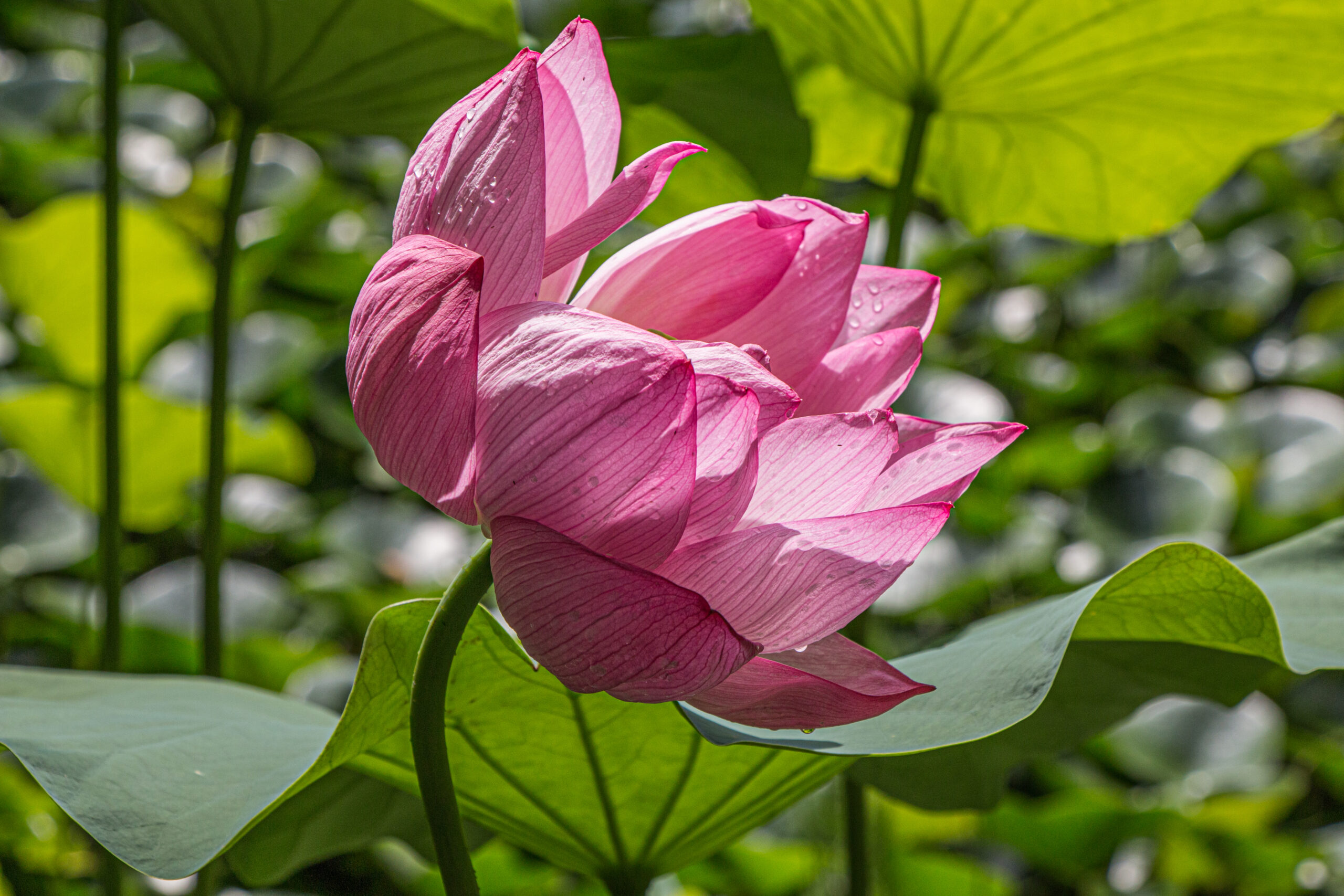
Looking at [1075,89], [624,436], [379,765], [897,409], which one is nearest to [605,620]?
[624,436]

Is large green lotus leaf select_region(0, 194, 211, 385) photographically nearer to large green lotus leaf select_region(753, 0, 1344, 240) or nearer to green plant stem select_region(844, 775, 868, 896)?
large green lotus leaf select_region(753, 0, 1344, 240)

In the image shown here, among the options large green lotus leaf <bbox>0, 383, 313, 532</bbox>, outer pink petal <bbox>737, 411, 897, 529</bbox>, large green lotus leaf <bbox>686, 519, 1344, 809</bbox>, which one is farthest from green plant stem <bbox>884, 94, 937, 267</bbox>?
large green lotus leaf <bbox>0, 383, 313, 532</bbox>

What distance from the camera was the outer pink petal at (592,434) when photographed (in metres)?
0.18

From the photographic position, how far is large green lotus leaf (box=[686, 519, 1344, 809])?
26cm

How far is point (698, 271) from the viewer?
23cm

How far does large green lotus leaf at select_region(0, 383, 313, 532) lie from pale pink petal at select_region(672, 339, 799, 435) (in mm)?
909

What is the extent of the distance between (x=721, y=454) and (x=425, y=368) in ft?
0.18

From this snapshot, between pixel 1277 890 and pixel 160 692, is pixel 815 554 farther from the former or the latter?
pixel 1277 890

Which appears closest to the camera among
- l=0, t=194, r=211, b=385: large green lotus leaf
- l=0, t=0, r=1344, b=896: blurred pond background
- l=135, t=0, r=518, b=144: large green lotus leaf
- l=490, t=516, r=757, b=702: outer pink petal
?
l=490, t=516, r=757, b=702: outer pink petal

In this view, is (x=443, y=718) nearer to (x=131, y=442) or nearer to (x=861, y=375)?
(x=861, y=375)

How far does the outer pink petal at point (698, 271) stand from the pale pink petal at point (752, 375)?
28 millimetres

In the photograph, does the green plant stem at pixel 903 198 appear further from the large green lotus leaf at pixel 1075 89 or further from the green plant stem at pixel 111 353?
the green plant stem at pixel 111 353

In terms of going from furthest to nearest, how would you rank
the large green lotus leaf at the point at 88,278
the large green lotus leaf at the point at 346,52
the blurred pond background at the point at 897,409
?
the large green lotus leaf at the point at 88,278 < the blurred pond background at the point at 897,409 < the large green lotus leaf at the point at 346,52

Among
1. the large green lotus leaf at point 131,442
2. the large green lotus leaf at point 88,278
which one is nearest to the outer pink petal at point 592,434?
the large green lotus leaf at point 131,442
